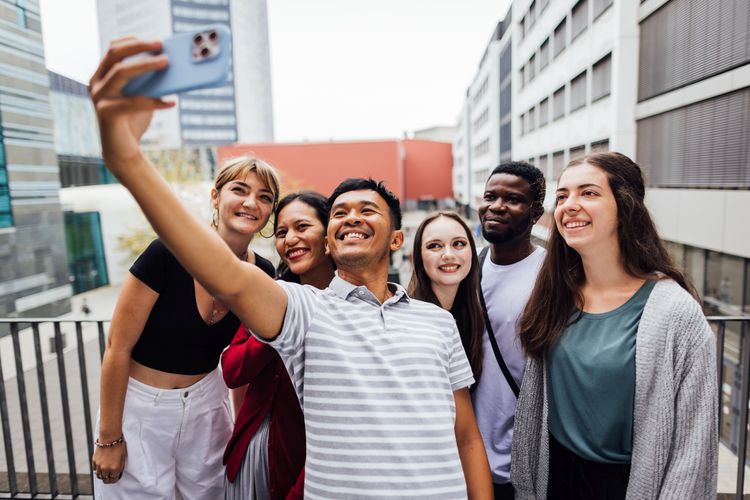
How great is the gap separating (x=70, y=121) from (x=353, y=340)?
21.6m

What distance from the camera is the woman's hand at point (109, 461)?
2.07 meters

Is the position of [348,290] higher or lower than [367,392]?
higher

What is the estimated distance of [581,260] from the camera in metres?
2.27

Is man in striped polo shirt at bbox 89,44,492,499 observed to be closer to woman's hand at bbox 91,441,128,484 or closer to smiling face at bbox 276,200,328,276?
smiling face at bbox 276,200,328,276

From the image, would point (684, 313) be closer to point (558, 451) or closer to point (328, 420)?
point (558, 451)

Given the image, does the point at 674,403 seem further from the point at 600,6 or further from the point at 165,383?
the point at 600,6

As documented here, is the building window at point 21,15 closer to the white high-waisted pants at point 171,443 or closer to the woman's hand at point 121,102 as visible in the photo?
the white high-waisted pants at point 171,443

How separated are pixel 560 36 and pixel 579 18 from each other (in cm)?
291

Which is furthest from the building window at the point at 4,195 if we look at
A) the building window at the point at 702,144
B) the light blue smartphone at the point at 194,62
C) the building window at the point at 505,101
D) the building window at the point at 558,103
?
the building window at the point at 505,101

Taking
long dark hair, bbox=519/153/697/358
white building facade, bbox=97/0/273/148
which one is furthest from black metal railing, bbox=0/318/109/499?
white building facade, bbox=97/0/273/148

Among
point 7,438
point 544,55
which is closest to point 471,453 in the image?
point 7,438

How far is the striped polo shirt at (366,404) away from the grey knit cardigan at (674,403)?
31.2 inches

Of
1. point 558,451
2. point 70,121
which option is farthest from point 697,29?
point 70,121

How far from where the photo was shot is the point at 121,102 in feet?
3.47
